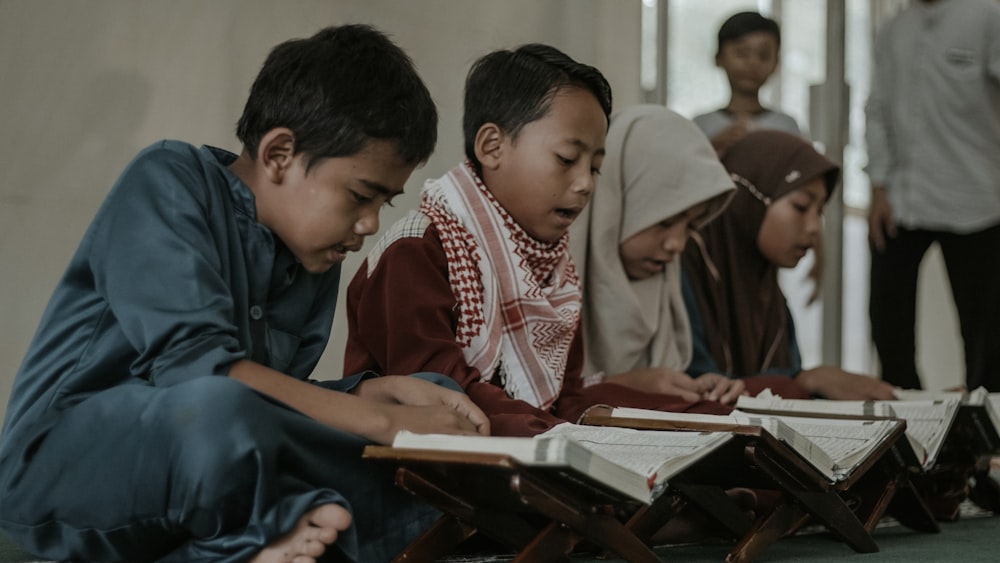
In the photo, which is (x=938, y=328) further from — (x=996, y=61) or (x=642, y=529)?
(x=642, y=529)

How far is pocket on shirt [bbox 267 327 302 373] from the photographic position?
1.69 meters

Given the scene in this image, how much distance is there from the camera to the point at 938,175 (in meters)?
3.71

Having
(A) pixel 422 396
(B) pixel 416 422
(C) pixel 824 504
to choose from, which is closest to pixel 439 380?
(A) pixel 422 396

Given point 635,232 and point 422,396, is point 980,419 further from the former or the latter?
point 422,396

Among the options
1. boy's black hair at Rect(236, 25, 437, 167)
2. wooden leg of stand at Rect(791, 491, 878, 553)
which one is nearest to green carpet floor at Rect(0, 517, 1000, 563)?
wooden leg of stand at Rect(791, 491, 878, 553)

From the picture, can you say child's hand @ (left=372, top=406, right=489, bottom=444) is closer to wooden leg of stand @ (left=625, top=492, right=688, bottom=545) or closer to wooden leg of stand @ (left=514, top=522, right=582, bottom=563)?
wooden leg of stand @ (left=514, top=522, right=582, bottom=563)

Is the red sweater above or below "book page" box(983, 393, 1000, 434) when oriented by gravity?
above

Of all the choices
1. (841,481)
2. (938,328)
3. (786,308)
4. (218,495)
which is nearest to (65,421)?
(218,495)

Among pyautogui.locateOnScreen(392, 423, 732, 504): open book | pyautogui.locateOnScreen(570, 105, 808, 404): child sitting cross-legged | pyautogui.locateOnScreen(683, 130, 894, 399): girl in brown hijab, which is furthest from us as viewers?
pyautogui.locateOnScreen(683, 130, 894, 399): girl in brown hijab

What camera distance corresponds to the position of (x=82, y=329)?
1.50m

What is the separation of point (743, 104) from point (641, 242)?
1137 millimetres

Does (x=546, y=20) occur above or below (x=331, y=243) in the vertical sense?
above

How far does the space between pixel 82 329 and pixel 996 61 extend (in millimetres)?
3100

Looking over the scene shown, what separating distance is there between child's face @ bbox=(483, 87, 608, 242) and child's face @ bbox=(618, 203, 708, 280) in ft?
1.68
